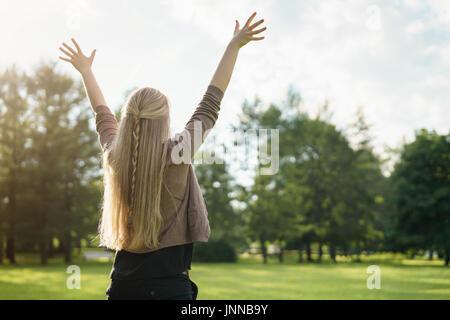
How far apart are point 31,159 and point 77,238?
636 cm

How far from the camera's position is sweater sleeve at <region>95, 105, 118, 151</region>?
84.7 inches

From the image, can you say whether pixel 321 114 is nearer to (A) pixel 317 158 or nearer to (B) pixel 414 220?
(A) pixel 317 158

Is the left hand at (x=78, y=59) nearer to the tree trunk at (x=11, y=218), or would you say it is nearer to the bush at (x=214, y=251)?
the tree trunk at (x=11, y=218)

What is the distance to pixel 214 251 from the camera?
33.3 meters

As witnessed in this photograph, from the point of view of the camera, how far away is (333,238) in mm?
36375

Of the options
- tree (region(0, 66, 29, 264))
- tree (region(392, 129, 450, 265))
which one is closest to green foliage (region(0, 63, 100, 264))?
tree (region(0, 66, 29, 264))

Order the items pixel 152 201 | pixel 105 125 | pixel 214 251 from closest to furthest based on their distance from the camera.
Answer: pixel 152 201 < pixel 105 125 < pixel 214 251

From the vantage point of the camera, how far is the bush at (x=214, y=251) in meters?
33.1

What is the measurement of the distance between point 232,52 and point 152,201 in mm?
838

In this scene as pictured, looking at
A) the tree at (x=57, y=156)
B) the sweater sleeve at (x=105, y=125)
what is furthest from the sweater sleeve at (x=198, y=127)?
the tree at (x=57, y=156)

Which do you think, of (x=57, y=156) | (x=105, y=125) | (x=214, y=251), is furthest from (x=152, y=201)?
(x=214, y=251)

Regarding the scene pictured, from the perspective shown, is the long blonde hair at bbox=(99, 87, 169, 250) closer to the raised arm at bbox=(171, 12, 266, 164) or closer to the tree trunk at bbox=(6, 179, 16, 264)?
the raised arm at bbox=(171, 12, 266, 164)

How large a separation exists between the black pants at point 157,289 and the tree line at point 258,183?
2581 centimetres

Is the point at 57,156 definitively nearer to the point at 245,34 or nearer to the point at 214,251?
the point at 214,251
